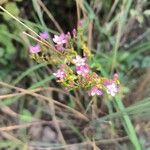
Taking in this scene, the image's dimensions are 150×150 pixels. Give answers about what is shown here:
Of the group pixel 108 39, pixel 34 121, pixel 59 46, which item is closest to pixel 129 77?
pixel 108 39

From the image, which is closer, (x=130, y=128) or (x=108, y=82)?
(x=108, y=82)

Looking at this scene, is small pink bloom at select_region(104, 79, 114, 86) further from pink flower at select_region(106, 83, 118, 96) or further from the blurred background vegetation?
the blurred background vegetation

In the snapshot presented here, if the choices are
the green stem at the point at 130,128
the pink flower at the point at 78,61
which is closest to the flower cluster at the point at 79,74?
the pink flower at the point at 78,61

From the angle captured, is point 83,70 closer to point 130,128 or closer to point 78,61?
point 78,61

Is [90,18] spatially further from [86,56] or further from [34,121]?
[34,121]

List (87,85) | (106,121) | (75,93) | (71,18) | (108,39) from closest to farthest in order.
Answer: (87,85) < (106,121) < (75,93) < (108,39) < (71,18)

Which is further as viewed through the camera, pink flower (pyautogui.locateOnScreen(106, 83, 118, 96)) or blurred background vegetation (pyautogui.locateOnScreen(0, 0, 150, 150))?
blurred background vegetation (pyautogui.locateOnScreen(0, 0, 150, 150))

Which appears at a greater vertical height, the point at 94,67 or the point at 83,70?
the point at 94,67

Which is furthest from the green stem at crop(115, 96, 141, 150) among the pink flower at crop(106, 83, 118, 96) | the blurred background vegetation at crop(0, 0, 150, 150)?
the pink flower at crop(106, 83, 118, 96)

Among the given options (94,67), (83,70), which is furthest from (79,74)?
(94,67)
